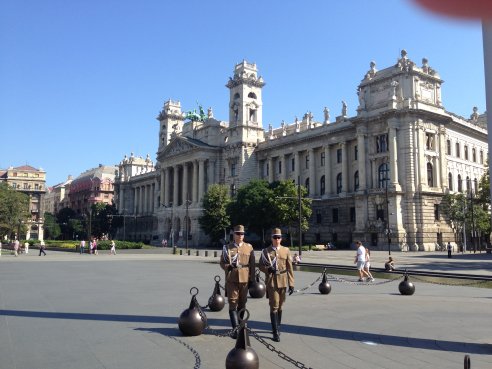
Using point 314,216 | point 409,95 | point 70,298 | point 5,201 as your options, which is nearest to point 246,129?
point 314,216

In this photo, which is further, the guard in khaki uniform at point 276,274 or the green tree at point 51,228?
the green tree at point 51,228

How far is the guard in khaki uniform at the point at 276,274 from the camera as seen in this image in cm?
910

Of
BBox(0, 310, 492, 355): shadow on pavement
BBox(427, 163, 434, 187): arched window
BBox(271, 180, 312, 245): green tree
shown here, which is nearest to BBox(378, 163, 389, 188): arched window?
BBox(427, 163, 434, 187): arched window

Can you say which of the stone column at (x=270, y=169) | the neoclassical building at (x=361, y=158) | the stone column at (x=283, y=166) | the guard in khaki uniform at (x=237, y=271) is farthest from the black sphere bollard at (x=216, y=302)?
the stone column at (x=270, y=169)

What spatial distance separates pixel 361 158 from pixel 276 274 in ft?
183

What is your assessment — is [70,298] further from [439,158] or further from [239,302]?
[439,158]

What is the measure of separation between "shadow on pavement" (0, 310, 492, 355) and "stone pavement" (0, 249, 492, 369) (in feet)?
0.06

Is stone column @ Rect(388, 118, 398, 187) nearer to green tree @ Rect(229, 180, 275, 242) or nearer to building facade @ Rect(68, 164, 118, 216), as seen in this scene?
green tree @ Rect(229, 180, 275, 242)

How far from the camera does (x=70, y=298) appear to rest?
48.2 feet

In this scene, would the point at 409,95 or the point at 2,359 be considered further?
the point at 409,95

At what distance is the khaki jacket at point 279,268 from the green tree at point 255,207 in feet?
168

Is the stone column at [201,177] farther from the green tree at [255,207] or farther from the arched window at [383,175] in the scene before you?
the arched window at [383,175]

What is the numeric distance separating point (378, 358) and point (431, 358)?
0.90 meters

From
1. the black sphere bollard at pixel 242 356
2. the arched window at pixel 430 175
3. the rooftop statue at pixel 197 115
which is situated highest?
the rooftop statue at pixel 197 115
